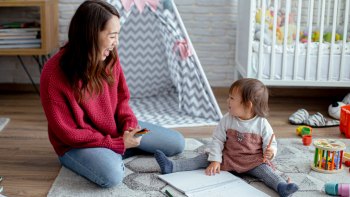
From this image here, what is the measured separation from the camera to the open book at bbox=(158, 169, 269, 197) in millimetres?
1922

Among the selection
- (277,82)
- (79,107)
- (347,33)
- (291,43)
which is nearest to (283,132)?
(277,82)

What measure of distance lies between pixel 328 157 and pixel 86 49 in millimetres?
1043

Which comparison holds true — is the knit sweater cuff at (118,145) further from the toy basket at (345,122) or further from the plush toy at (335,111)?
the plush toy at (335,111)

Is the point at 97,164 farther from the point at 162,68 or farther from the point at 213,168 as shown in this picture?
the point at 162,68

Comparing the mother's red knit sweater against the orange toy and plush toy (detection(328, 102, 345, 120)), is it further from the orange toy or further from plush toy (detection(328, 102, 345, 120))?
plush toy (detection(328, 102, 345, 120))

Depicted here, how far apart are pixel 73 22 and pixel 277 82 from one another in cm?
151

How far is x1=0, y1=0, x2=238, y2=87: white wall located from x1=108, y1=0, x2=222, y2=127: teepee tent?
0.32m

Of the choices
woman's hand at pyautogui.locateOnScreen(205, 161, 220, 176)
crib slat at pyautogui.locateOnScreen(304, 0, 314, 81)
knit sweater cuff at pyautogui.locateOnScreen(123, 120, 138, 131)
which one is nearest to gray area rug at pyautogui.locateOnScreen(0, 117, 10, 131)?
knit sweater cuff at pyautogui.locateOnScreen(123, 120, 138, 131)

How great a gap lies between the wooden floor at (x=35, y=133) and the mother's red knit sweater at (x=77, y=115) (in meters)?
0.18

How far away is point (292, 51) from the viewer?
10.0 feet

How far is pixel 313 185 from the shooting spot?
2.04 m

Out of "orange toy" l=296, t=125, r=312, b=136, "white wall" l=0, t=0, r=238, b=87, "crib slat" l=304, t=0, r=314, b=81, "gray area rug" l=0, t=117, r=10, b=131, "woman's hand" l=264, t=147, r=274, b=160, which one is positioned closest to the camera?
"woman's hand" l=264, t=147, r=274, b=160

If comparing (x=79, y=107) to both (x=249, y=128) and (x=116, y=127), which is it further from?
(x=249, y=128)

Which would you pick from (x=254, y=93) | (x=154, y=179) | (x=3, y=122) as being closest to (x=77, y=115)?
(x=154, y=179)
